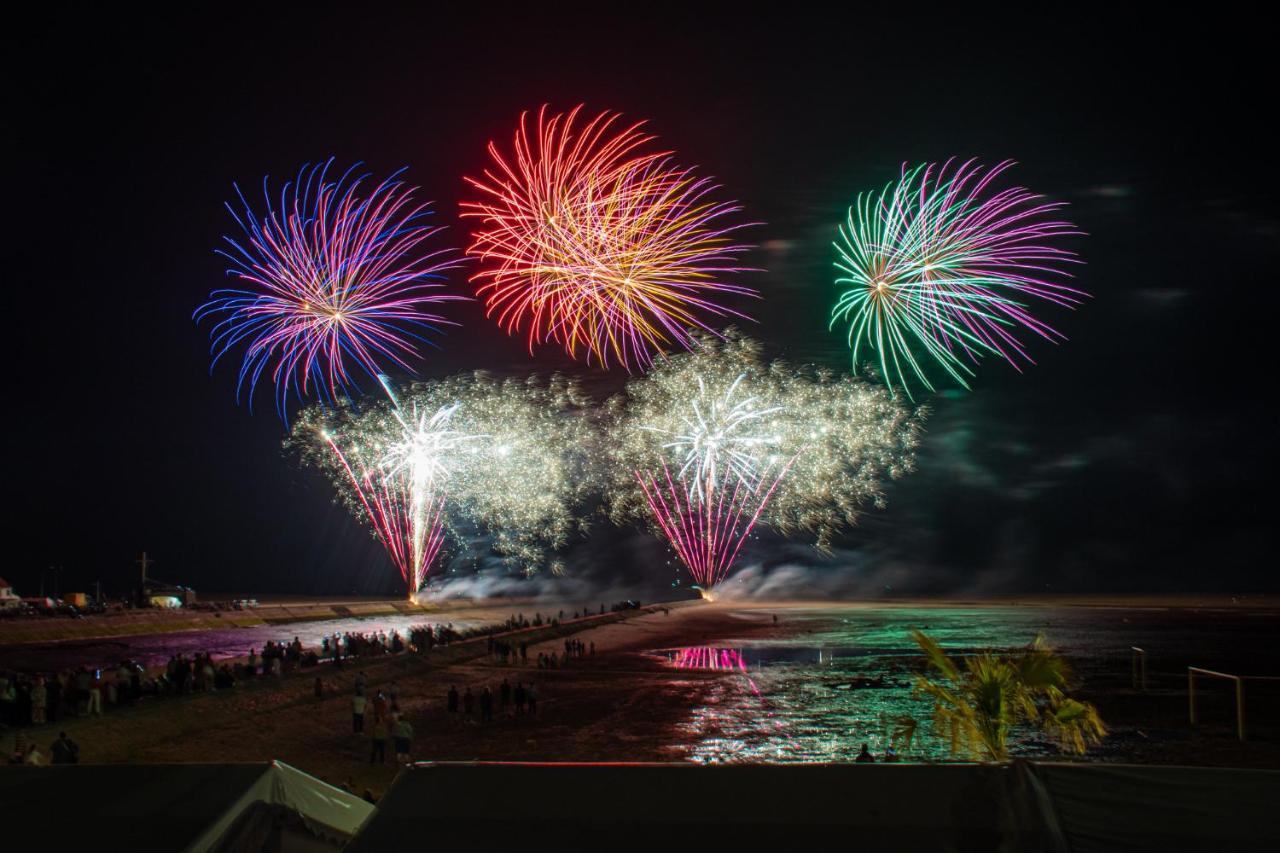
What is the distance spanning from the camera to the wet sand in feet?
53.1

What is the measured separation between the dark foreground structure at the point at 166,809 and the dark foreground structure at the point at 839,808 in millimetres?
887

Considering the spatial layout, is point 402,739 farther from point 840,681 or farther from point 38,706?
point 840,681

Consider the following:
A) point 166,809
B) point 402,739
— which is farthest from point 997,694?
point 402,739

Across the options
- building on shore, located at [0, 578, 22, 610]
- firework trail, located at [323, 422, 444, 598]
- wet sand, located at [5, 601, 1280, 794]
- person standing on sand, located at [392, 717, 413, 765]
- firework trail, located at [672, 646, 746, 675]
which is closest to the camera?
person standing on sand, located at [392, 717, 413, 765]

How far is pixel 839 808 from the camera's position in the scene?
3535 mm

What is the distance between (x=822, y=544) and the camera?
110 metres

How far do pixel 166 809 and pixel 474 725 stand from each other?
55.6 feet

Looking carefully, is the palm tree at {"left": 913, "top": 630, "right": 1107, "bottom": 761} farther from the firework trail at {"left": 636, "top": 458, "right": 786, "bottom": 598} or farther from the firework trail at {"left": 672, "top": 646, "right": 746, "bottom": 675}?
the firework trail at {"left": 636, "top": 458, "right": 786, "bottom": 598}

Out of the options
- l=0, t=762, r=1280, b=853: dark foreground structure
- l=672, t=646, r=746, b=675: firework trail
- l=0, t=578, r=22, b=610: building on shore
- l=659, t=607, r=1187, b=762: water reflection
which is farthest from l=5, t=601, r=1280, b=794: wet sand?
l=0, t=578, r=22, b=610: building on shore

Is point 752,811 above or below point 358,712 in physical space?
above

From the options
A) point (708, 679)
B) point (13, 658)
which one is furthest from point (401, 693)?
point (13, 658)

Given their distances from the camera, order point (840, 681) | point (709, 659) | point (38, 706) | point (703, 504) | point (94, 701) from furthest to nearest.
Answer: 1. point (703, 504)
2. point (709, 659)
3. point (840, 681)
4. point (94, 701)
5. point (38, 706)

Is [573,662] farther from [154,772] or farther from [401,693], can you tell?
[154,772]

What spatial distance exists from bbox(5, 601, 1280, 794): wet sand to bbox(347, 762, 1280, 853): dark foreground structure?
36.3 ft
